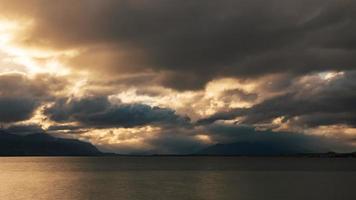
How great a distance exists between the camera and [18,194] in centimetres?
10756

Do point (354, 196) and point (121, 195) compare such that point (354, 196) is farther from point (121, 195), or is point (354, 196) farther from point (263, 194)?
point (121, 195)

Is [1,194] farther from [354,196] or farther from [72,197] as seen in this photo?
[354,196]

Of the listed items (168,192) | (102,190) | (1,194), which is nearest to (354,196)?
(168,192)

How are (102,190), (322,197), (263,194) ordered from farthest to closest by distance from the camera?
(102,190)
(263,194)
(322,197)

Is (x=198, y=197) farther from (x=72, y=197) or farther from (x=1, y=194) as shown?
(x=1, y=194)

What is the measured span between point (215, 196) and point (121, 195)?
20738mm

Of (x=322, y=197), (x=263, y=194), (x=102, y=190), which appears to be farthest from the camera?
(x=102, y=190)

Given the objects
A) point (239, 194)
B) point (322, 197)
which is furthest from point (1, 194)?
point (322, 197)

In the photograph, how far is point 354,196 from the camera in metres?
96.8

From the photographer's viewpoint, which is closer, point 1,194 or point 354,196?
point 354,196

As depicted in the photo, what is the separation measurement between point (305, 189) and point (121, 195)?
4637cm

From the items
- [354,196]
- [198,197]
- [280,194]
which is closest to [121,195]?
[198,197]

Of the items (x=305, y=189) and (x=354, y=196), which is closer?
(x=354, y=196)

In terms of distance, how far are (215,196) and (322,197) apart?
22.6m
